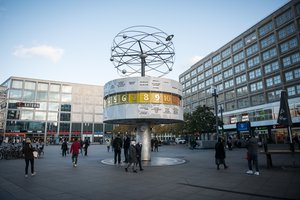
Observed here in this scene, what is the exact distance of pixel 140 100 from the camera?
16469mm

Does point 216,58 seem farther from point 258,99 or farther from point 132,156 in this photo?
point 132,156

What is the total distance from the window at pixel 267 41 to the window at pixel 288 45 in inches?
118

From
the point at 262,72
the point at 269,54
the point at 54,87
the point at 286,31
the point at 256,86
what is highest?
the point at 286,31

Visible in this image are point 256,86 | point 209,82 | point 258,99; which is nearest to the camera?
point 258,99

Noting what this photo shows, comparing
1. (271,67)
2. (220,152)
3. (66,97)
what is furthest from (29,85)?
(220,152)

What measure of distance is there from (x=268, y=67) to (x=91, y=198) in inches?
2149

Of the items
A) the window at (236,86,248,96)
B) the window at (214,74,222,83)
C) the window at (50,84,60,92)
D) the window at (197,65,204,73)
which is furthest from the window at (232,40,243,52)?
the window at (50,84,60,92)

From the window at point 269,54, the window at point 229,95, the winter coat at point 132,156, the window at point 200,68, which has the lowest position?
the winter coat at point 132,156

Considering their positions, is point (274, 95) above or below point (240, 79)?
below

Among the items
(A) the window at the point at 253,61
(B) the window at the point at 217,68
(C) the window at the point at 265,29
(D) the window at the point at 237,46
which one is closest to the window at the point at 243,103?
(A) the window at the point at 253,61

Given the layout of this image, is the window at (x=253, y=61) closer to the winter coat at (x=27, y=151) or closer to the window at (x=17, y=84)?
the winter coat at (x=27, y=151)

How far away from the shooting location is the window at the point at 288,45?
44384mm

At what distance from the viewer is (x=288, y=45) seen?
45938 mm

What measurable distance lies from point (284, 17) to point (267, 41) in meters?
6.10
